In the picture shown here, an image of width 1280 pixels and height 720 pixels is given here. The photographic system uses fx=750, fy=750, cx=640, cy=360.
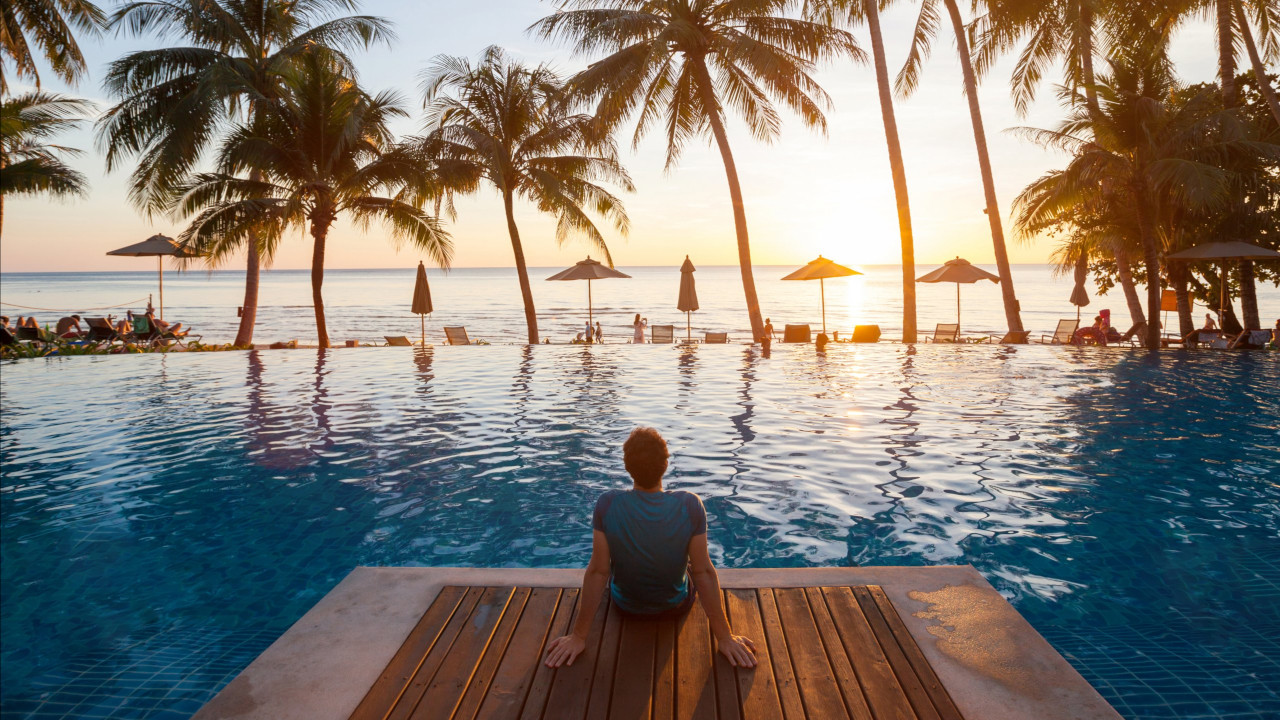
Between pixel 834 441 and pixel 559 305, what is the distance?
58.8m

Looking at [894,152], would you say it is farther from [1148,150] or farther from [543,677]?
[543,677]

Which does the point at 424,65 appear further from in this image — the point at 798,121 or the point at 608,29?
the point at 798,121

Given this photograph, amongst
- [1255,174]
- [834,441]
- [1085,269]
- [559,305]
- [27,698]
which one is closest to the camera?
[27,698]

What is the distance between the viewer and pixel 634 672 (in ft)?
11.1

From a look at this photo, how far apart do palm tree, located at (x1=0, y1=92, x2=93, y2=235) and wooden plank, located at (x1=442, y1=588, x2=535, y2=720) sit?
54.0ft

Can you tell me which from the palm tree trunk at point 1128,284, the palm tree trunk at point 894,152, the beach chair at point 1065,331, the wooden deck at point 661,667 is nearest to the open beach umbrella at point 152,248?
the palm tree trunk at point 894,152

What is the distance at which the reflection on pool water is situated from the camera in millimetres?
4730

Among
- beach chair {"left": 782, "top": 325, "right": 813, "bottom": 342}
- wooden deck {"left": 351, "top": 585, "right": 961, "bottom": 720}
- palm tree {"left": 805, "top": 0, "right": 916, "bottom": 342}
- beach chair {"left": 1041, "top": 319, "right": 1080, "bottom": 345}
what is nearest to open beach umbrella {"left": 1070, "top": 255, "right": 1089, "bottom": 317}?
beach chair {"left": 1041, "top": 319, "right": 1080, "bottom": 345}

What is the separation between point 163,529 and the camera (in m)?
6.91

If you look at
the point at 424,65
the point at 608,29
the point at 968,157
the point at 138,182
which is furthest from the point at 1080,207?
the point at 138,182

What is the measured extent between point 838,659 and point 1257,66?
25.1 m

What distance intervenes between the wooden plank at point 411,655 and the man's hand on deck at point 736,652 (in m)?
1.42

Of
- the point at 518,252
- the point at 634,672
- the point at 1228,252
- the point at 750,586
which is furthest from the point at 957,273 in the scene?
the point at 634,672

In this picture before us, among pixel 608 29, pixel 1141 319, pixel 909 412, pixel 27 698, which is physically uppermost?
pixel 608 29
